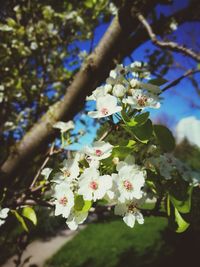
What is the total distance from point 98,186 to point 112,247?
824 centimetres

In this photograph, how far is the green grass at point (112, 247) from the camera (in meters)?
7.56

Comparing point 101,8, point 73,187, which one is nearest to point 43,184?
point 73,187

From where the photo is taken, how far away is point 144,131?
3.69 ft

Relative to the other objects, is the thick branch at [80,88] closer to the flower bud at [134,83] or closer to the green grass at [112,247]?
the flower bud at [134,83]

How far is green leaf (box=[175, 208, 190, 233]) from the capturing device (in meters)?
1.19

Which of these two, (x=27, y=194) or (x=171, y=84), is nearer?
(x=171, y=84)

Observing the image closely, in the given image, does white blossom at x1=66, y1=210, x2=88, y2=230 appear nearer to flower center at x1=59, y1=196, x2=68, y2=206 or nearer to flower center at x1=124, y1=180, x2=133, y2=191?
flower center at x1=59, y1=196, x2=68, y2=206

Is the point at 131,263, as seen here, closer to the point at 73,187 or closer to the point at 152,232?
the point at 152,232

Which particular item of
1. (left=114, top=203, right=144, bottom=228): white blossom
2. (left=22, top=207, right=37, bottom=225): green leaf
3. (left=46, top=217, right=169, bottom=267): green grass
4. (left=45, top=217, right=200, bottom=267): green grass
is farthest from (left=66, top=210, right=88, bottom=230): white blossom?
(left=46, top=217, right=169, bottom=267): green grass

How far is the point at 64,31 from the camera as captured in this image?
437cm

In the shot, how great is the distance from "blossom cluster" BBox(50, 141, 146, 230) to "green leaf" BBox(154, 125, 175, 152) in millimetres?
164

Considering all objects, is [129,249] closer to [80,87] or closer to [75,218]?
[80,87]

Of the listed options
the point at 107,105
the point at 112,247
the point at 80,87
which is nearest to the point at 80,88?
the point at 80,87

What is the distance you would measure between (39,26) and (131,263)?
5.61m
